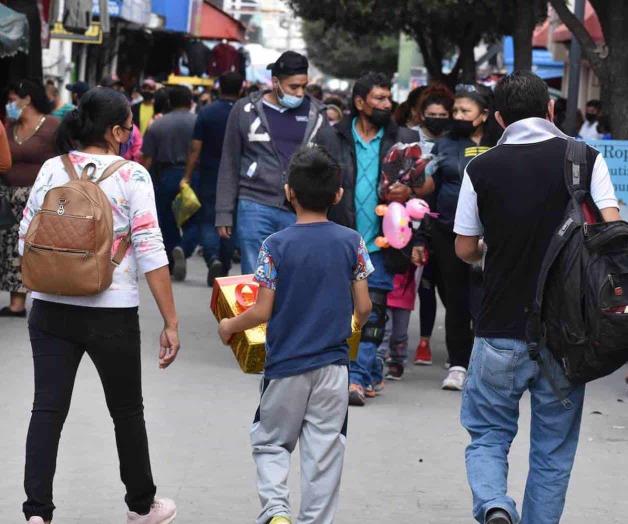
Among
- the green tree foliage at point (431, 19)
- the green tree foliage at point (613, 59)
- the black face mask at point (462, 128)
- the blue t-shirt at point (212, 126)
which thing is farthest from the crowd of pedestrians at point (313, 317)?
the green tree foliage at point (431, 19)

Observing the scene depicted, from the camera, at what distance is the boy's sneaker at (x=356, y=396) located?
798 cm

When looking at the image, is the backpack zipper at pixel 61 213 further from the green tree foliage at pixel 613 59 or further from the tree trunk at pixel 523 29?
the tree trunk at pixel 523 29

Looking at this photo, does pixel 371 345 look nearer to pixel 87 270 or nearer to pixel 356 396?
pixel 356 396

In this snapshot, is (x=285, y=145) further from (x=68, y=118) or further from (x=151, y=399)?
(x=68, y=118)

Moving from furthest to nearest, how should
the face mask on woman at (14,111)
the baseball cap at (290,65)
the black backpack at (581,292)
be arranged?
1. the face mask on woman at (14,111)
2. the baseball cap at (290,65)
3. the black backpack at (581,292)

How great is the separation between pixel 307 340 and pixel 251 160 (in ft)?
13.1

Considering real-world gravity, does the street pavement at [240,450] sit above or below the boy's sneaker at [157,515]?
below

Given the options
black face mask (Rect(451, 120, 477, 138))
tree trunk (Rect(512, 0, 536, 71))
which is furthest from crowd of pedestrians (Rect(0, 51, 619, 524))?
tree trunk (Rect(512, 0, 536, 71))

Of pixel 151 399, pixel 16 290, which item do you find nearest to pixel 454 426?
pixel 151 399

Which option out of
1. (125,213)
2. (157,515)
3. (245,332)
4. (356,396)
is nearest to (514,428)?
(245,332)

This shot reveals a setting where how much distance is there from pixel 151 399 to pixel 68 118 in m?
3.24

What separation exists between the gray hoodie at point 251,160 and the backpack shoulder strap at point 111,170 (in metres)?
3.60

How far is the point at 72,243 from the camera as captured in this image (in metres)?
4.92

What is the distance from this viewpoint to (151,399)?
8.12 m
